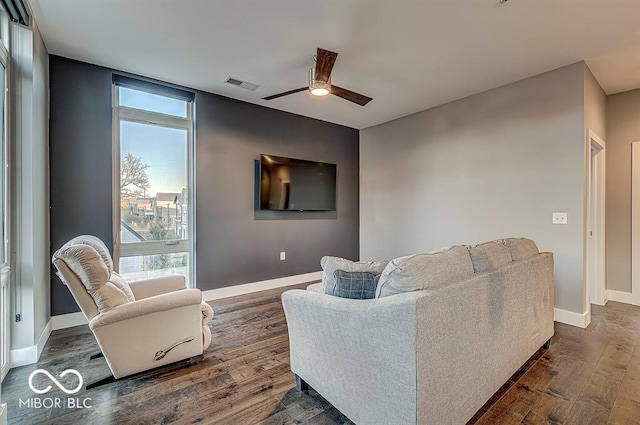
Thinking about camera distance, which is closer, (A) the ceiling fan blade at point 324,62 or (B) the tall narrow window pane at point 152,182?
(A) the ceiling fan blade at point 324,62

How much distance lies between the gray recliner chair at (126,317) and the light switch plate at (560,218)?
3551 millimetres

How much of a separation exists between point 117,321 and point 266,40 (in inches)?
98.2

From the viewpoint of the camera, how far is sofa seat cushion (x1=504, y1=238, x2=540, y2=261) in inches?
87.4

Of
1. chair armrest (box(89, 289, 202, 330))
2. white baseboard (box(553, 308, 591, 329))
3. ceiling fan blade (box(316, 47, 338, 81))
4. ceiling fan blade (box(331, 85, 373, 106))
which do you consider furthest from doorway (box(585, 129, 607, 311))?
chair armrest (box(89, 289, 202, 330))

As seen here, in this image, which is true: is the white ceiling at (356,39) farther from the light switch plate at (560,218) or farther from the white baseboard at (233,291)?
the white baseboard at (233,291)

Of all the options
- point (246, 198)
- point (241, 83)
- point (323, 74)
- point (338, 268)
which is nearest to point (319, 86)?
point (323, 74)

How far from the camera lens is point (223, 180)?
13.3 ft

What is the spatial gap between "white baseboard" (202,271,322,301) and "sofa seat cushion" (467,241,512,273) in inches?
124

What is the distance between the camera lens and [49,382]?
2092mm

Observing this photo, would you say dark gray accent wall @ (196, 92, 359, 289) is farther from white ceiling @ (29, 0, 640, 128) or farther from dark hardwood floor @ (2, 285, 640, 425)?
dark hardwood floor @ (2, 285, 640, 425)

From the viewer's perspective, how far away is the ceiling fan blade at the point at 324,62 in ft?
8.35

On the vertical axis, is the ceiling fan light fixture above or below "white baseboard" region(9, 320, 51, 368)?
above

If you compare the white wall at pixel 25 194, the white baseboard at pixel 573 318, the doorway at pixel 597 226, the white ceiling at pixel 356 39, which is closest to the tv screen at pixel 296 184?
the white ceiling at pixel 356 39

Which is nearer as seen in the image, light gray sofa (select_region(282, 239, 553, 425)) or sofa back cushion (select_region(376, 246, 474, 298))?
light gray sofa (select_region(282, 239, 553, 425))
